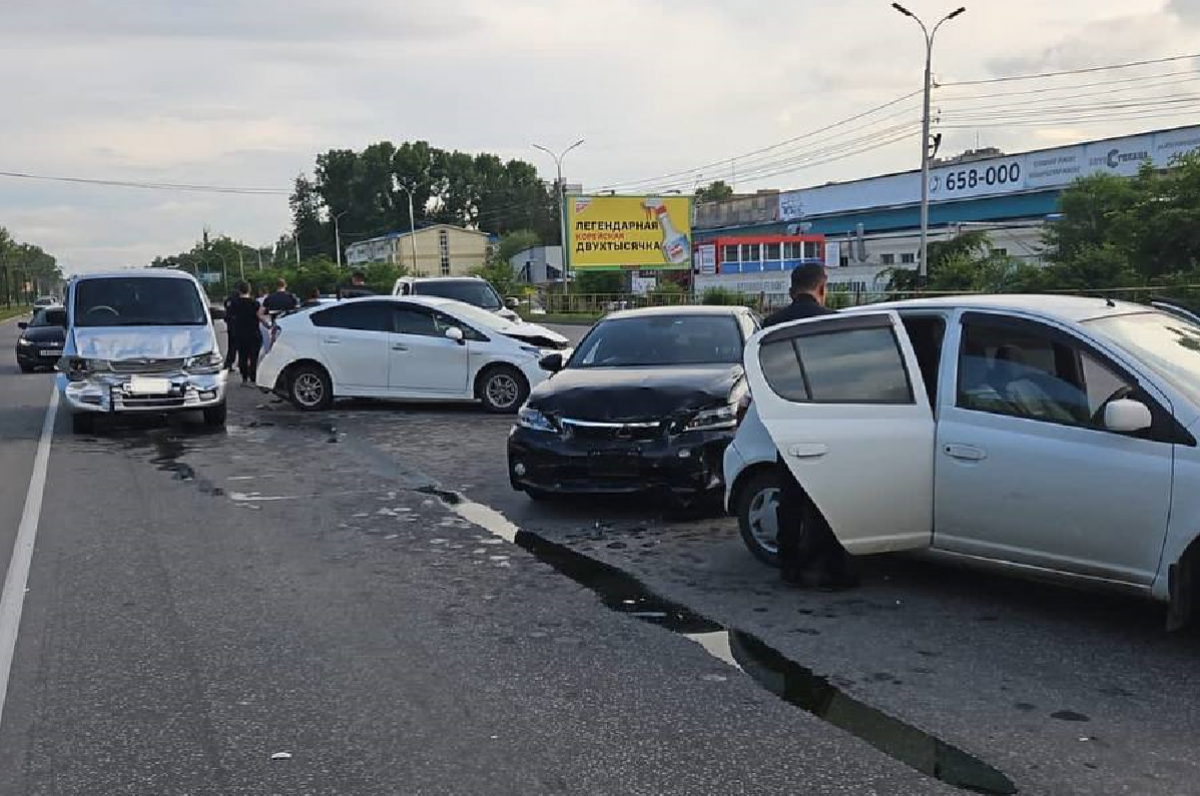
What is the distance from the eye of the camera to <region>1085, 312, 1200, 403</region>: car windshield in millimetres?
5238

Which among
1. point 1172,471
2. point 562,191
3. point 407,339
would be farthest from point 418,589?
point 562,191

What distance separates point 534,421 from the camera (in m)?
8.55

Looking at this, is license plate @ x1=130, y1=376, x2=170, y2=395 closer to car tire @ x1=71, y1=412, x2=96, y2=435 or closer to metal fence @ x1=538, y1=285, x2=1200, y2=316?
car tire @ x1=71, y1=412, x2=96, y2=435

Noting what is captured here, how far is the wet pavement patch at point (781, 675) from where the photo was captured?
403 cm

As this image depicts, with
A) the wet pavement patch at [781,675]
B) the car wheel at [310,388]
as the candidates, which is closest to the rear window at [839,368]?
the wet pavement patch at [781,675]

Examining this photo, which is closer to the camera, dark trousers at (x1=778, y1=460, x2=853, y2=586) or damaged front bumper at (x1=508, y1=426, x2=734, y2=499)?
dark trousers at (x1=778, y1=460, x2=853, y2=586)

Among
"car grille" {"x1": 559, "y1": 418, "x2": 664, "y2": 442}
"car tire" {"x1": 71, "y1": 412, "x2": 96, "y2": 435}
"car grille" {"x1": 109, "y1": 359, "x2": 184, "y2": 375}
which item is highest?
"car grille" {"x1": 109, "y1": 359, "x2": 184, "y2": 375}

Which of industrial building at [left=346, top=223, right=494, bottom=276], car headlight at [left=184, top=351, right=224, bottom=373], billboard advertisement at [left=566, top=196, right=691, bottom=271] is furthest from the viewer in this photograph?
industrial building at [left=346, top=223, right=494, bottom=276]

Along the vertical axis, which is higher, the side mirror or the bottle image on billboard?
the bottle image on billboard

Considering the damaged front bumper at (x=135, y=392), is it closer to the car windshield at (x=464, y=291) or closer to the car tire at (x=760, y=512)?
the car tire at (x=760, y=512)

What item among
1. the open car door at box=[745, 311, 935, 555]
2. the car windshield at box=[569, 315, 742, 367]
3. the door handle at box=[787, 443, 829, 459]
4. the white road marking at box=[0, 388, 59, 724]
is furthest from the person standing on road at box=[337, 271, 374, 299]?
the door handle at box=[787, 443, 829, 459]

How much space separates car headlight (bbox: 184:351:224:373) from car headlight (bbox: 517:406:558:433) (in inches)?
260

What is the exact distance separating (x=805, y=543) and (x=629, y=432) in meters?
2.11

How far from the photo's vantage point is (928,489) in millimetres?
5859
